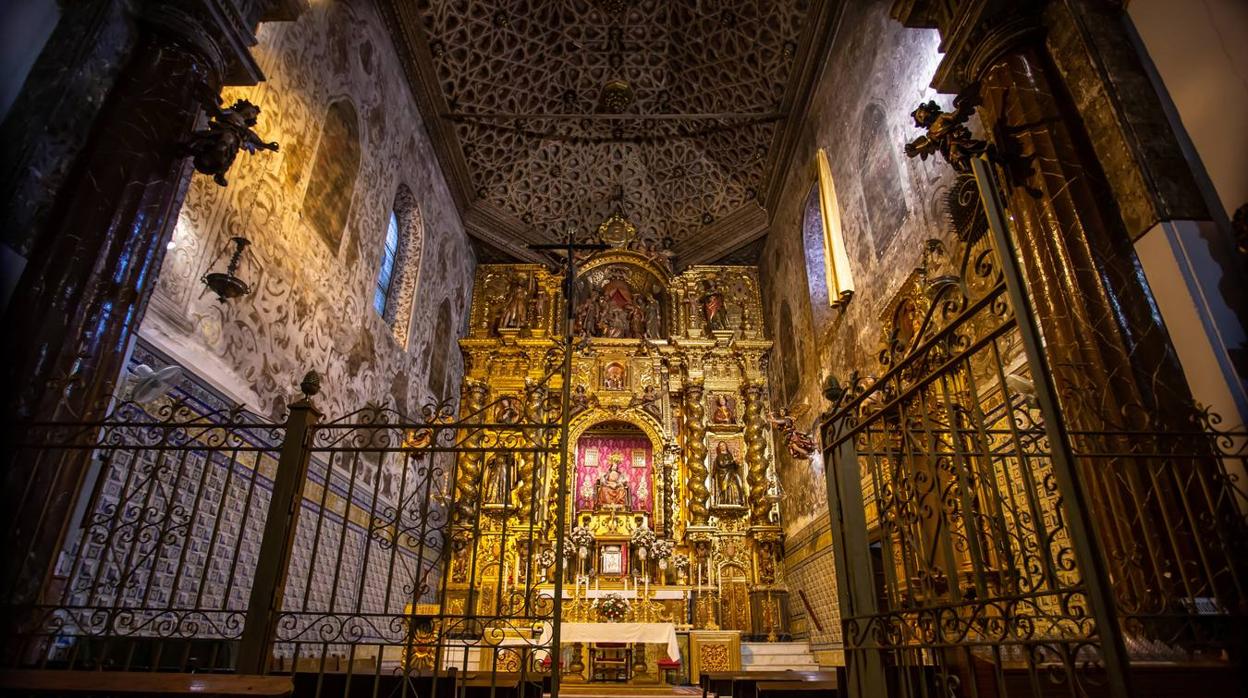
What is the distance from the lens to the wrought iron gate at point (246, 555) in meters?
3.69

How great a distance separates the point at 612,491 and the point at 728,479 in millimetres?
2504

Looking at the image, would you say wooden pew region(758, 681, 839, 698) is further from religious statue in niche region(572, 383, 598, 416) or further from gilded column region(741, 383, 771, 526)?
religious statue in niche region(572, 383, 598, 416)

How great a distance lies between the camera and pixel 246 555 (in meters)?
6.57

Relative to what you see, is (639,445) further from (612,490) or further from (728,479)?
(728,479)

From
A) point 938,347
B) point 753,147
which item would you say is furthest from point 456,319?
point 938,347

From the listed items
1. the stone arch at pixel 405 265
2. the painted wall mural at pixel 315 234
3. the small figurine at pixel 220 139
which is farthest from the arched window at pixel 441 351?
the small figurine at pixel 220 139

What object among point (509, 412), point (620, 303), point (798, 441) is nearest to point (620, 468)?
point (509, 412)

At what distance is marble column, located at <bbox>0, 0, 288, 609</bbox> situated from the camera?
13.0 ft

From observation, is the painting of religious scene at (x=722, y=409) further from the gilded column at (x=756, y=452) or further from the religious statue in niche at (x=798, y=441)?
the religious statue in niche at (x=798, y=441)

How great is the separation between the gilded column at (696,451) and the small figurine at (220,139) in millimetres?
11040

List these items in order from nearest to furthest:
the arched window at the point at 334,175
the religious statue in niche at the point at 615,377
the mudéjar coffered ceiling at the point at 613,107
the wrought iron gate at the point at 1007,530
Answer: the wrought iron gate at the point at 1007,530 < the arched window at the point at 334,175 < the mudéjar coffered ceiling at the point at 613,107 < the religious statue in niche at the point at 615,377

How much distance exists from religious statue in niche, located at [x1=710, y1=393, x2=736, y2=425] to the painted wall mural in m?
6.36

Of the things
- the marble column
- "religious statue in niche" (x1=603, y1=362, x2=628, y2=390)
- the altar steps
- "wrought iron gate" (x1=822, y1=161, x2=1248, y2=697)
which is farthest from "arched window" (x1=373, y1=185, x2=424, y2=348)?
"wrought iron gate" (x1=822, y1=161, x2=1248, y2=697)

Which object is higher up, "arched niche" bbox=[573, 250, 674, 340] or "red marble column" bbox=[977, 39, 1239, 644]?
"arched niche" bbox=[573, 250, 674, 340]
